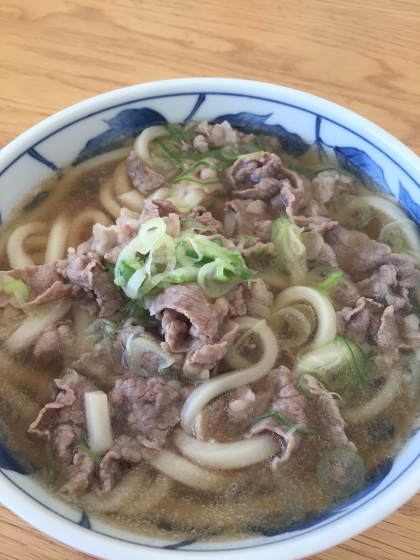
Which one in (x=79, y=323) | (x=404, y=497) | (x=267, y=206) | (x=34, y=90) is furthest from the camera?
(x=34, y=90)

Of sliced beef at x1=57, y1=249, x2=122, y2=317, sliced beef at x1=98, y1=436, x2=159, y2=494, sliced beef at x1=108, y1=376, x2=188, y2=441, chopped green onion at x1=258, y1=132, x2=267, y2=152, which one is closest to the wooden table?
chopped green onion at x1=258, y1=132, x2=267, y2=152

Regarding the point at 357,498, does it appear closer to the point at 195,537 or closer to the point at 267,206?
the point at 195,537

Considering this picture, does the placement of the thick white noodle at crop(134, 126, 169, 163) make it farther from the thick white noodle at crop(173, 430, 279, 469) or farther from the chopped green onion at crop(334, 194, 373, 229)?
the thick white noodle at crop(173, 430, 279, 469)

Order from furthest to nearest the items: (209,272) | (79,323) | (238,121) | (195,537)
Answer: (238,121), (79,323), (209,272), (195,537)

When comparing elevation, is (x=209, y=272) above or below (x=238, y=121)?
below

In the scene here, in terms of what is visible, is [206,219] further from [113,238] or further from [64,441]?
[64,441]

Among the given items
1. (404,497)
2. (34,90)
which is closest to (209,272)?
(404,497)
